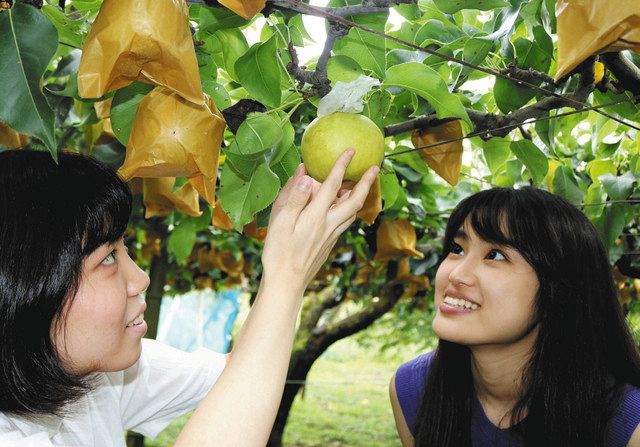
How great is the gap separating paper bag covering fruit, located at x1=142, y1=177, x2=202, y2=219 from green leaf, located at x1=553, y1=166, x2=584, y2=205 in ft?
2.79

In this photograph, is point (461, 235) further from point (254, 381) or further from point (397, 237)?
point (254, 381)

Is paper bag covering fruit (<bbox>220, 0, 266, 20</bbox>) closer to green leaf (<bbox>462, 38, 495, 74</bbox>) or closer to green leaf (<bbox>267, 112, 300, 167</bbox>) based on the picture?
green leaf (<bbox>267, 112, 300, 167</bbox>)

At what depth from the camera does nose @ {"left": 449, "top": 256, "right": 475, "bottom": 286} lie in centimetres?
138

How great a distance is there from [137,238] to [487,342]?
3.62m

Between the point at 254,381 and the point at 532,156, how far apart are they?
0.74m

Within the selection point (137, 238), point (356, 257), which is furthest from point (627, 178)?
point (137, 238)

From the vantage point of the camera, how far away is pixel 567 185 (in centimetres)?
156

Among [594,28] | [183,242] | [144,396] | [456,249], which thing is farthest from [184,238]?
[594,28]

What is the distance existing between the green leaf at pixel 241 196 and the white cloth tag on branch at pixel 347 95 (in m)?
0.17

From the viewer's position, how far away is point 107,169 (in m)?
0.97

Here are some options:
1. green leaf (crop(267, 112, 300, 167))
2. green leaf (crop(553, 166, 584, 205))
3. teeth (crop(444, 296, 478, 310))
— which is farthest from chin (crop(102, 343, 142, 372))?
green leaf (crop(553, 166, 584, 205))

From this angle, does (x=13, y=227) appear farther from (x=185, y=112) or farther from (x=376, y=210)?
(x=376, y=210)

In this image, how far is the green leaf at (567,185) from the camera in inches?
61.1

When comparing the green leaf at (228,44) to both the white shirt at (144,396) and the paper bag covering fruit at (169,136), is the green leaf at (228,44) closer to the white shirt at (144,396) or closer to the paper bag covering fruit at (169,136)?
the paper bag covering fruit at (169,136)
